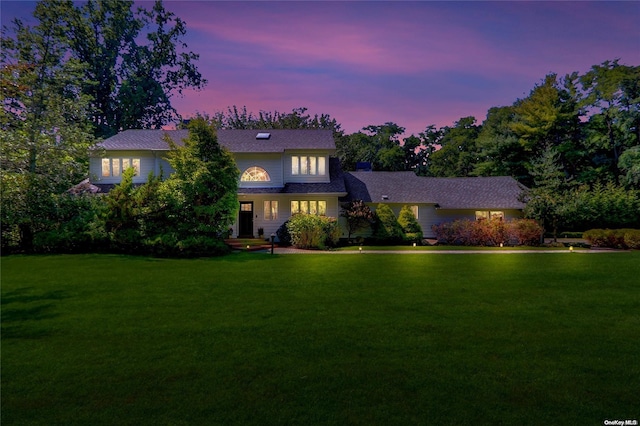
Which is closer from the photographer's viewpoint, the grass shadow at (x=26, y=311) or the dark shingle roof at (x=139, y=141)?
the grass shadow at (x=26, y=311)

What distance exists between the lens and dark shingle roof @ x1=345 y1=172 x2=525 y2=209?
28438 mm

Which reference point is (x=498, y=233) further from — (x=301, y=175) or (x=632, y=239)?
(x=301, y=175)

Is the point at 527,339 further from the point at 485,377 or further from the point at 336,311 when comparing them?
the point at 336,311

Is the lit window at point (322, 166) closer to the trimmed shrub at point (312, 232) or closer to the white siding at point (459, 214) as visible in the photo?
the trimmed shrub at point (312, 232)

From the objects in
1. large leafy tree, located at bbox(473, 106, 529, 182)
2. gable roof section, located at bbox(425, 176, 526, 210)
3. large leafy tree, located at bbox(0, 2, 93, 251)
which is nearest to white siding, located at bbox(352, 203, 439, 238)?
gable roof section, located at bbox(425, 176, 526, 210)

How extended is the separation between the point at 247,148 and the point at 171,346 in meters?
21.7

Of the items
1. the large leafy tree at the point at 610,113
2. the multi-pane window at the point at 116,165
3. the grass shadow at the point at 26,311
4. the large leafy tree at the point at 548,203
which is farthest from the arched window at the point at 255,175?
the large leafy tree at the point at 610,113

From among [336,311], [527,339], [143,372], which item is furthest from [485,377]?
[143,372]

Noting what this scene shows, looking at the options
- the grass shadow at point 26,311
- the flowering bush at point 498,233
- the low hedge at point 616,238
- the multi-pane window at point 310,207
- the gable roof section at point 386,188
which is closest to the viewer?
the grass shadow at point 26,311

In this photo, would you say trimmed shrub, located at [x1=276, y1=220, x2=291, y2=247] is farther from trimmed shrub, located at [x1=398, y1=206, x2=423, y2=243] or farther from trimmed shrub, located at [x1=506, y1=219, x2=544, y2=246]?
trimmed shrub, located at [x1=506, y1=219, x2=544, y2=246]

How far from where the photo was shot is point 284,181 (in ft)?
87.9

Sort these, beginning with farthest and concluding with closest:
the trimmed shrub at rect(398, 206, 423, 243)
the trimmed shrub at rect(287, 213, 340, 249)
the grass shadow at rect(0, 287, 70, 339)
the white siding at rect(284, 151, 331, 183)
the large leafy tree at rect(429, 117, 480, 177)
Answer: the large leafy tree at rect(429, 117, 480, 177) < the white siding at rect(284, 151, 331, 183) < the trimmed shrub at rect(398, 206, 423, 243) < the trimmed shrub at rect(287, 213, 340, 249) < the grass shadow at rect(0, 287, 70, 339)

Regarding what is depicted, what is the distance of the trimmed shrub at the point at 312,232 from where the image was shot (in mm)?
22328

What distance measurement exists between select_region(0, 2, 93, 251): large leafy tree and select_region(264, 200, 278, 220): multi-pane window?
11269mm
